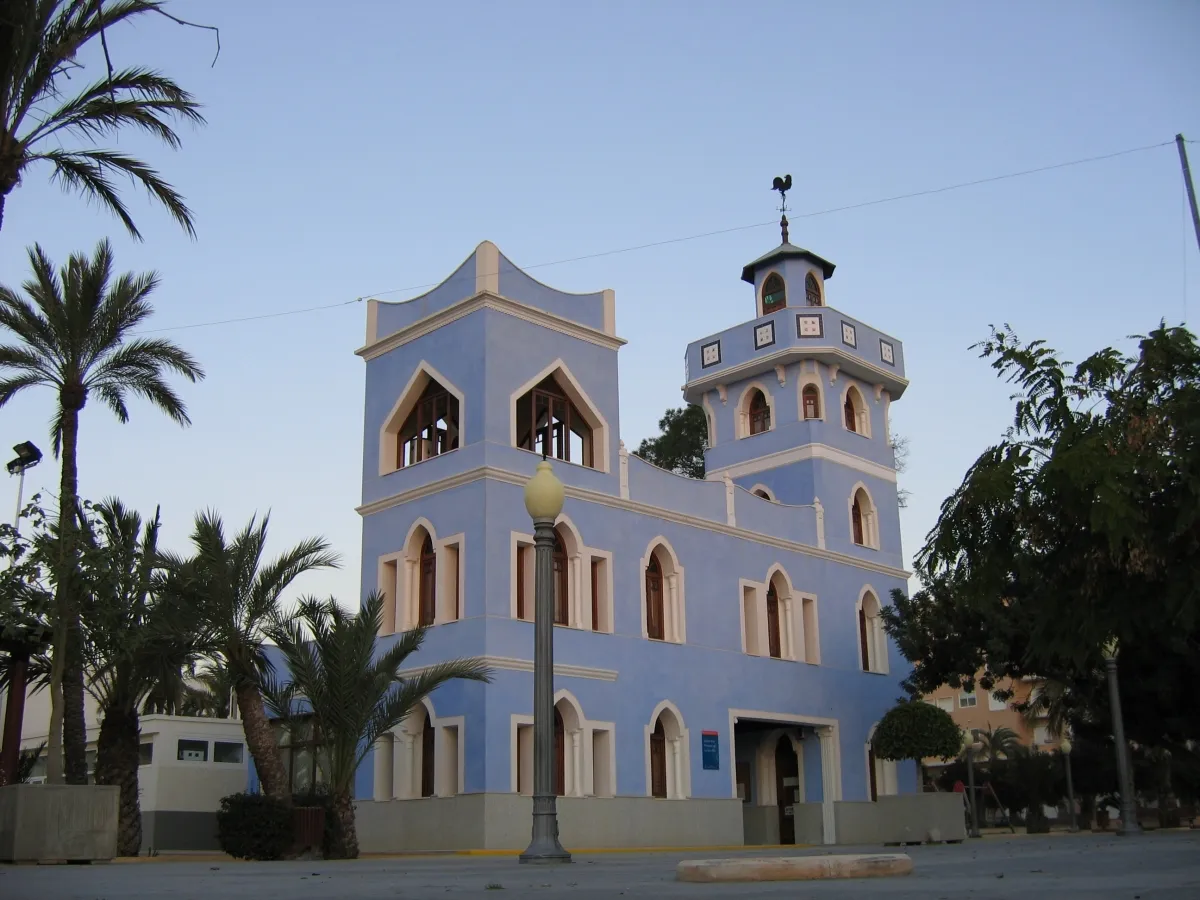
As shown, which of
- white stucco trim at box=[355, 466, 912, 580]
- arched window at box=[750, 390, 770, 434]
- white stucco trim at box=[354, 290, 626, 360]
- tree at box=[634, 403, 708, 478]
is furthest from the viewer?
tree at box=[634, 403, 708, 478]

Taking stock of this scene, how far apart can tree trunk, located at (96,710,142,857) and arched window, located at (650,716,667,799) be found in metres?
9.45

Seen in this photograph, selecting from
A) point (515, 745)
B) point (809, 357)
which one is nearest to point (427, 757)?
point (515, 745)

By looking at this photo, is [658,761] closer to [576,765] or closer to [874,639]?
[576,765]

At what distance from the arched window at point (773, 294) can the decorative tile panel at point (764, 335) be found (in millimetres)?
859

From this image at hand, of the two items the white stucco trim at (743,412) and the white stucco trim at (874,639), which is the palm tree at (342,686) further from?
the white stucco trim at (743,412)

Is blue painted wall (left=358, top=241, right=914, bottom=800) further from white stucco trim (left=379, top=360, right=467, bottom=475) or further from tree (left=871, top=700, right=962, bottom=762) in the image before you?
tree (left=871, top=700, right=962, bottom=762)

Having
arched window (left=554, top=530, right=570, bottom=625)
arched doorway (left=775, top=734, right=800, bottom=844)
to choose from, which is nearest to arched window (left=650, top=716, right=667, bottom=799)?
arched window (left=554, top=530, right=570, bottom=625)

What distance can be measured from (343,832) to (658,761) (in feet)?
26.0

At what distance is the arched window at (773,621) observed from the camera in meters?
28.9

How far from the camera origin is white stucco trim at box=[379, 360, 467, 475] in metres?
24.8

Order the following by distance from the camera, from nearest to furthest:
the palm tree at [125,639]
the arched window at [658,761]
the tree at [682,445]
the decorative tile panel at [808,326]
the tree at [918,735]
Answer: the palm tree at [125,639]
the arched window at [658,761]
the tree at [918,735]
the decorative tile panel at [808,326]
the tree at [682,445]

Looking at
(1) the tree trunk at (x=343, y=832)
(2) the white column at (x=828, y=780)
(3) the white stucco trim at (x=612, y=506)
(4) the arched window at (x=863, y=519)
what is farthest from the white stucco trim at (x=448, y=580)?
(4) the arched window at (x=863, y=519)

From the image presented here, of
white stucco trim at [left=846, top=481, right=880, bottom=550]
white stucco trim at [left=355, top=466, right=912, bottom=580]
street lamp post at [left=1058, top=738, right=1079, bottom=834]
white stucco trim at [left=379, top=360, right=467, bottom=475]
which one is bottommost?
street lamp post at [left=1058, top=738, right=1079, bottom=834]

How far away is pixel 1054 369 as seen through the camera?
616 inches
